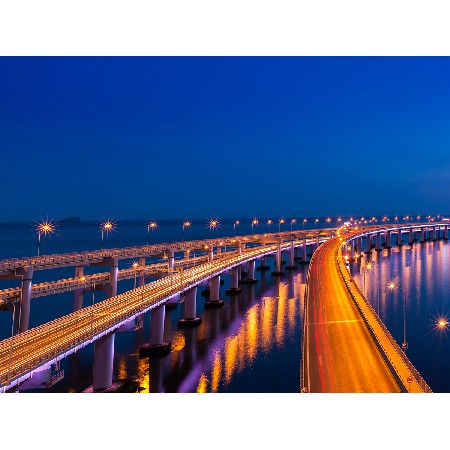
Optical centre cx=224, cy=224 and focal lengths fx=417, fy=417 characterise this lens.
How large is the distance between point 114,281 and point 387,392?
1770 inches

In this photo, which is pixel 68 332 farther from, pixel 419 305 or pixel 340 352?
pixel 419 305

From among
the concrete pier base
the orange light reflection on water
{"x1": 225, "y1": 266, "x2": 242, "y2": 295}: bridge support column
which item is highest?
{"x1": 225, "y1": 266, "x2": 242, "y2": 295}: bridge support column

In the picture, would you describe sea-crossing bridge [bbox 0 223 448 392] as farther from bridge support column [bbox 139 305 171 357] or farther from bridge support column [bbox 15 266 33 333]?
bridge support column [bbox 139 305 171 357]

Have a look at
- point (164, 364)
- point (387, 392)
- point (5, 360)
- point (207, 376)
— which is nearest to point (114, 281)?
point (164, 364)

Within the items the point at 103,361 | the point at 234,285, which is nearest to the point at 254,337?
the point at 103,361

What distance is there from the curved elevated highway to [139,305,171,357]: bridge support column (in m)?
17.5

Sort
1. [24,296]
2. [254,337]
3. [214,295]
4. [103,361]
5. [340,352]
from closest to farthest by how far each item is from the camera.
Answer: [340,352], [103,361], [24,296], [254,337], [214,295]

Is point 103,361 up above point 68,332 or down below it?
below

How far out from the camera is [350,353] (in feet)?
104

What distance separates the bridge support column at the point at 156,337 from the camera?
49875 mm

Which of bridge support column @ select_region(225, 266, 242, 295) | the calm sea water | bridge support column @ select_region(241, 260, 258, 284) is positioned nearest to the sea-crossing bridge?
the calm sea water

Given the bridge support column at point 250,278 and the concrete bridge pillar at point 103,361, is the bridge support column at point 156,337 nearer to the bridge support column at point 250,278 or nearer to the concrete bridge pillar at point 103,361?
the concrete bridge pillar at point 103,361

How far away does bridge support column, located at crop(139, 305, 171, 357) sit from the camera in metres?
49.9

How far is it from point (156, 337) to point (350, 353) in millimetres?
26460
